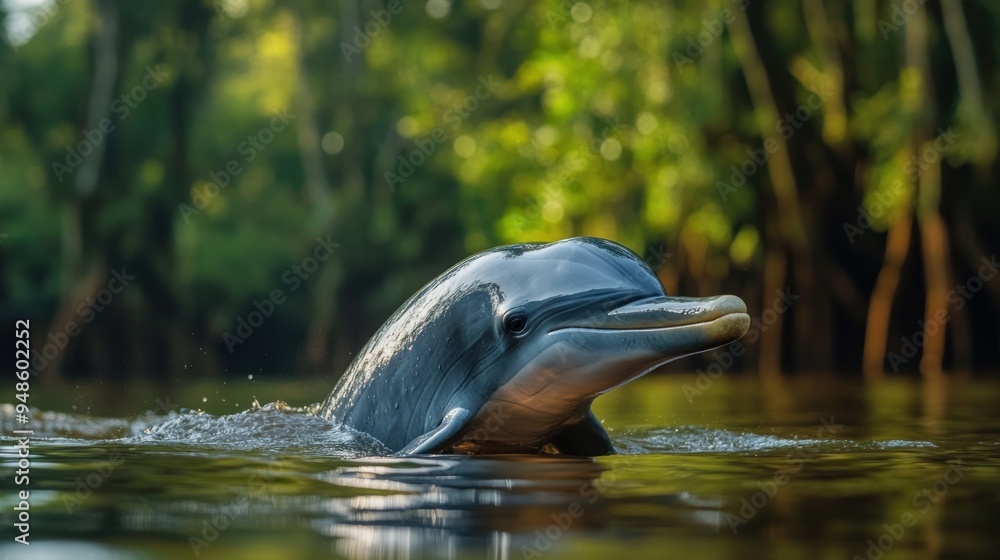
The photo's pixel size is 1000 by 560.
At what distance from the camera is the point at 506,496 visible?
16.9 feet

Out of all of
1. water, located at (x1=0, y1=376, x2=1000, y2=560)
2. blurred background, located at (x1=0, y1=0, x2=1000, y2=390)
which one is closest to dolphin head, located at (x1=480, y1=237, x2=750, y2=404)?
water, located at (x1=0, y1=376, x2=1000, y2=560)

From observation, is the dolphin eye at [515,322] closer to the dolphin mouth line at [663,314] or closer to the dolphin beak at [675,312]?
the dolphin mouth line at [663,314]

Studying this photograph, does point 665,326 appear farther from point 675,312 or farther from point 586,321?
point 586,321

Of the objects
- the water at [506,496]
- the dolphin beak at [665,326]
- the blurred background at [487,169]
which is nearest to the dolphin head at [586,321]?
the dolphin beak at [665,326]

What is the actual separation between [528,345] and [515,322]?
147 millimetres

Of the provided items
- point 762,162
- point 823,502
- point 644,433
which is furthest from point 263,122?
point 823,502

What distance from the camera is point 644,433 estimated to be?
9164mm

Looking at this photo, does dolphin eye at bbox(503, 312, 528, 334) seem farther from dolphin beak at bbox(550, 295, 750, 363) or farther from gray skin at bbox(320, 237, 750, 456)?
dolphin beak at bbox(550, 295, 750, 363)

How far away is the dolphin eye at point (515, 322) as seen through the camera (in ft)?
22.7

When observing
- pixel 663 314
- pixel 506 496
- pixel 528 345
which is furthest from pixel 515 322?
pixel 506 496

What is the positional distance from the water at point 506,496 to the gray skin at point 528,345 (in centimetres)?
27

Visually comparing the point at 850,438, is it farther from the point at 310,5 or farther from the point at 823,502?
the point at 310,5

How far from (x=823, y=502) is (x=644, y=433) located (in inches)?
165

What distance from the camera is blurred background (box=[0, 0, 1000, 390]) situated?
21.7m
